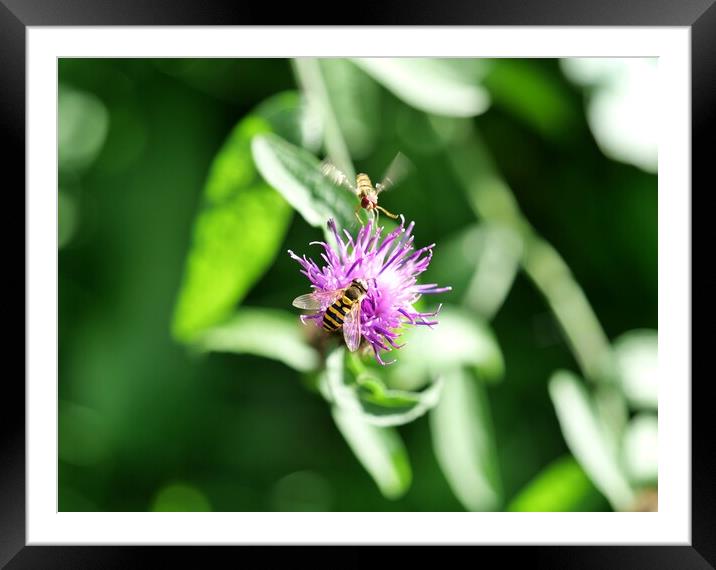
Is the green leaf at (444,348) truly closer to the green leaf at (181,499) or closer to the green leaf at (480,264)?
the green leaf at (480,264)

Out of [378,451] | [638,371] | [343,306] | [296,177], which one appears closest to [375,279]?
[343,306]

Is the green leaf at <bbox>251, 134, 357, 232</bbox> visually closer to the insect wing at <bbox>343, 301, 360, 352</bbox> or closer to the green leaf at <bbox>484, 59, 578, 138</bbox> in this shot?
the insect wing at <bbox>343, 301, 360, 352</bbox>

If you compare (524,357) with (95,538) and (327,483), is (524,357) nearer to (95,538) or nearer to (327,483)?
(327,483)

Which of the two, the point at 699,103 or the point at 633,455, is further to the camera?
the point at 633,455

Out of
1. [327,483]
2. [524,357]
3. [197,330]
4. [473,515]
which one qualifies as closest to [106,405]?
[197,330]

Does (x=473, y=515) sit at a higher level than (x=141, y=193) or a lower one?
lower
